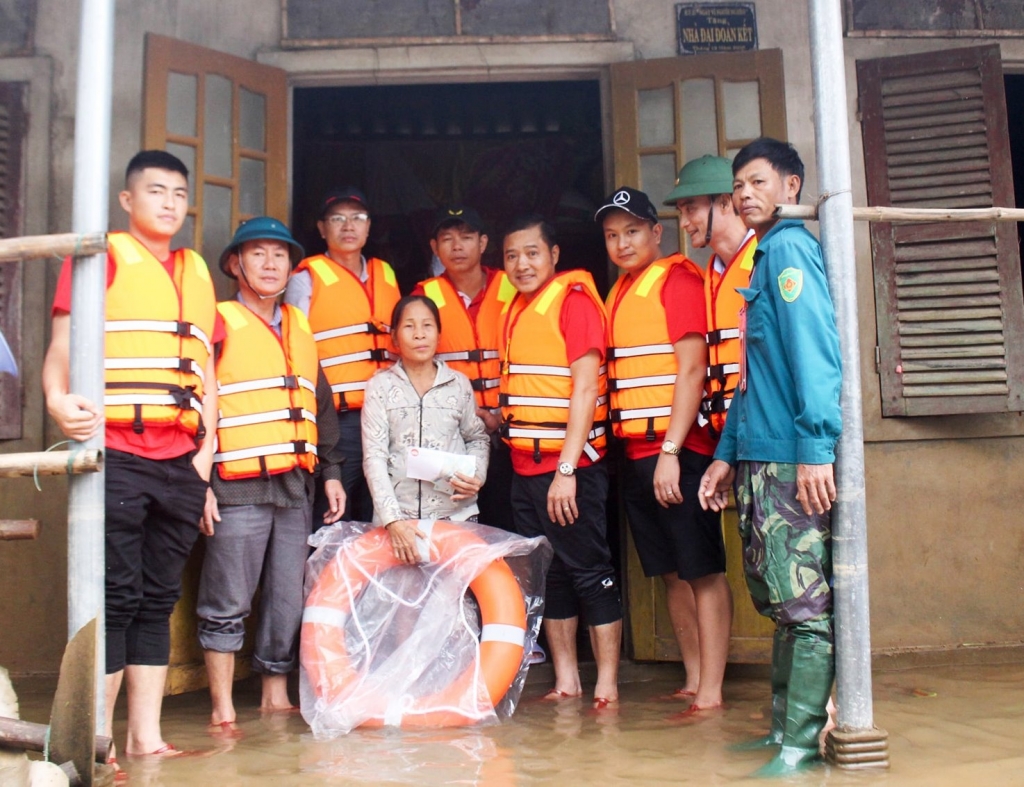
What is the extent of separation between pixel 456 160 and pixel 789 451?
4.59m

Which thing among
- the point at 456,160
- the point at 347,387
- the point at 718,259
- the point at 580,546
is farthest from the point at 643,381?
the point at 456,160

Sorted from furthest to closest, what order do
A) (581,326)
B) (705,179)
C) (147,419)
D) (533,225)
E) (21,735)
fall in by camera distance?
(533,225), (581,326), (705,179), (147,419), (21,735)

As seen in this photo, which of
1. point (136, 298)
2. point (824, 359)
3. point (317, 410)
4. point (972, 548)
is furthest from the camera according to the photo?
point (972, 548)

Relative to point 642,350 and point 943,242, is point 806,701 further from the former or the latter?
point 943,242

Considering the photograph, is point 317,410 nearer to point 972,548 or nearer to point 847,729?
point 847,729

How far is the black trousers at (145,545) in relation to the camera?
9.89 feet

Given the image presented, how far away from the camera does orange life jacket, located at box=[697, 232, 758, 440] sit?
3523 mm

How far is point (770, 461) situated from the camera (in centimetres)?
287

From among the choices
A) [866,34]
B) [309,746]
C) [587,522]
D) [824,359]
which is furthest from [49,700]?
[866,34]

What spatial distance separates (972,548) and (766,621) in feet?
3.24

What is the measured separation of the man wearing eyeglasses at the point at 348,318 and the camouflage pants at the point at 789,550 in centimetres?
173

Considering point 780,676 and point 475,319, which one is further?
point 475,319

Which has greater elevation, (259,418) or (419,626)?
(259,418)

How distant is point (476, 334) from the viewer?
14.2 feet
